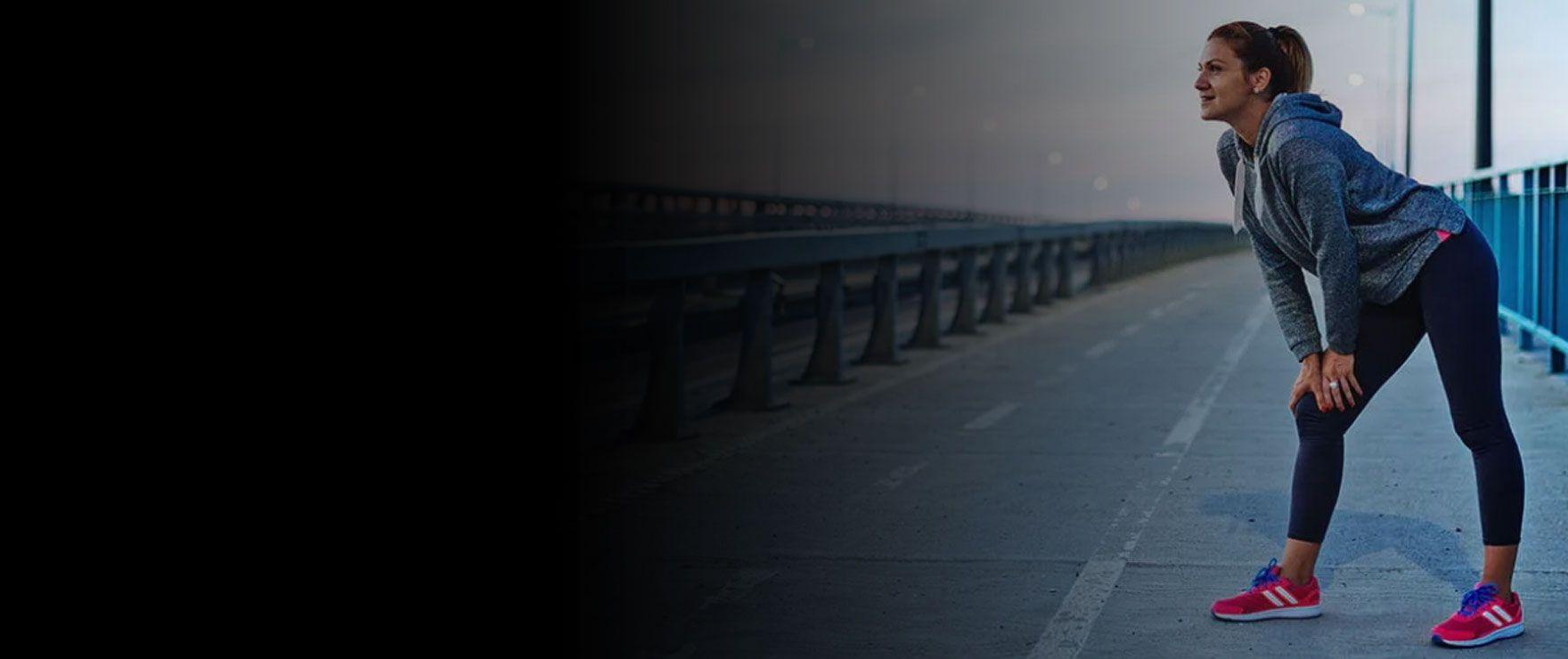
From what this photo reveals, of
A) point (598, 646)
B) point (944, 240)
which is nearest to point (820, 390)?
point (944, 240)

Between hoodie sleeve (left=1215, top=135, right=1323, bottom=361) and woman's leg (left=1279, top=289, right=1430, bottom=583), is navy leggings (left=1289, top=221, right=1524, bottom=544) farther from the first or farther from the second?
hoodie sleeve (left=1215, top=135, right=1323, bottom=361)

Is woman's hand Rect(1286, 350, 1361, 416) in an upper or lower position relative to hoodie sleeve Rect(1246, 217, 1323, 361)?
lower

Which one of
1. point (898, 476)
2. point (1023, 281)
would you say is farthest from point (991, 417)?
point (1023, 281)

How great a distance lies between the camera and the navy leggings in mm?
5387

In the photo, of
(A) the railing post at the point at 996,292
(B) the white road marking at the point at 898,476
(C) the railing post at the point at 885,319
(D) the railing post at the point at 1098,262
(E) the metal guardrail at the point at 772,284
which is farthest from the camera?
(D) the railing post at the point at 1098,262

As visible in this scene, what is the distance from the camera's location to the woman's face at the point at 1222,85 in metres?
5.40

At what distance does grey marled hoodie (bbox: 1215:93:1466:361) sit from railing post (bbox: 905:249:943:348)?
1185 cm

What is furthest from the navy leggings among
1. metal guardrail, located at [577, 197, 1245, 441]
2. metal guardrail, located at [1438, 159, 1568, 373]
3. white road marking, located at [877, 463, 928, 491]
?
metal guardrail, located at [1438, 159, 1568, 373]

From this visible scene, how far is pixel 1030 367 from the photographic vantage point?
15133 mm

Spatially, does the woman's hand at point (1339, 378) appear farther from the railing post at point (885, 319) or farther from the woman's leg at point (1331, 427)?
the railing post at point (885, 319)

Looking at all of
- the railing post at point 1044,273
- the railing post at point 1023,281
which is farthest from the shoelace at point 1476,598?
the railing post at point 1044,273

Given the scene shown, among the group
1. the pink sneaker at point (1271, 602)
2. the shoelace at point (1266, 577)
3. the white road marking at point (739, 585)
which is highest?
the shoelace at point (1266, 577)

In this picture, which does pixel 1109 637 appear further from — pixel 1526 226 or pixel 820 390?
pixel 1526 226

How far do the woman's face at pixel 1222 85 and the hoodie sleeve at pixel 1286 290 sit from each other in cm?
29
